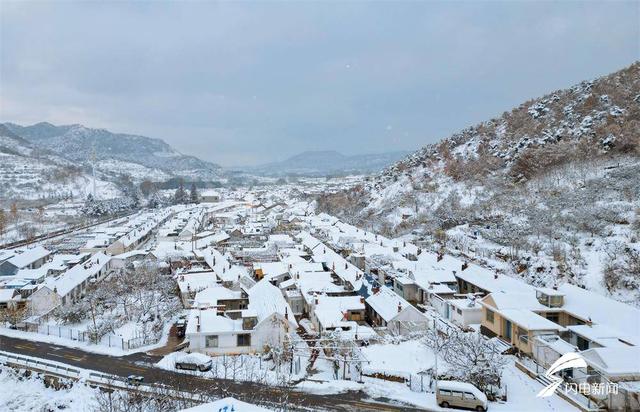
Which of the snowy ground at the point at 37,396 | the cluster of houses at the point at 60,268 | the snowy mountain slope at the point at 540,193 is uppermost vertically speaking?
the snowy mountain slope at the point at 540,193

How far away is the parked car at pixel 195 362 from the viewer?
1667 cm

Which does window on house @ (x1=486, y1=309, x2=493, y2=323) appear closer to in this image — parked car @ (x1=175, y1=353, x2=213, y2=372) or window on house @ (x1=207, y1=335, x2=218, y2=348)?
window on house @ (x1=207, y1=335, x2=218, y2=348)

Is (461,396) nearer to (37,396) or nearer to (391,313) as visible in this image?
(391,313)

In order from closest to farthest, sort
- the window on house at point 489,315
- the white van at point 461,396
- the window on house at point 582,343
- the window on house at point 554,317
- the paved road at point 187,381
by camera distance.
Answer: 1. the white van at point 461,396
2. the paved road at point 187,381
3. the window on house at point 582,343
4. the window on house at point 554,317
5. the window on house at point 489,315

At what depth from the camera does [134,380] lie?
15734 millimetres

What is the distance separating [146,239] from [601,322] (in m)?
44.4

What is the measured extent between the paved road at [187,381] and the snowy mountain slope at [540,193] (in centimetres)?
1521

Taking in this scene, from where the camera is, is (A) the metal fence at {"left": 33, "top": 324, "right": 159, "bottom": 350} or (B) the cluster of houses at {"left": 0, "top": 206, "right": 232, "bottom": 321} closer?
(A) the metal fence at {"left": 33, "top": 324, "right": 159, "bottom": 350}

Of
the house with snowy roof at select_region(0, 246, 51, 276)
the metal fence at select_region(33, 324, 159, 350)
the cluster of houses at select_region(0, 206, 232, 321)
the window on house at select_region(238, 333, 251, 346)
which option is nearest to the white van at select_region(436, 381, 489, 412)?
the window on house at select_region(238, 333, 251, 346)

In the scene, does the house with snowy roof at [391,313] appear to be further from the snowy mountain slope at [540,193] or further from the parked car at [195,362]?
the snowy mountain slope at [540,193]

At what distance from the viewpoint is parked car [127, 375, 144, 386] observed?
15.6m

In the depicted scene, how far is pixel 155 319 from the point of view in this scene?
22.8 meters

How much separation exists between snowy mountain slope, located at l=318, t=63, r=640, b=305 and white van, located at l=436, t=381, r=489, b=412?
12317 millimetres

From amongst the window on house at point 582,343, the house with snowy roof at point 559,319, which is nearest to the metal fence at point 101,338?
the house with snowy roof at point 559,319
